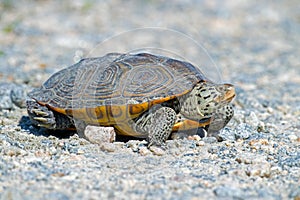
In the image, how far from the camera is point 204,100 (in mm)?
4508

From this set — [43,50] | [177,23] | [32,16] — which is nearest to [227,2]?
[177,23]

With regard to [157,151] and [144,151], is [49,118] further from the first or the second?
[157,151]

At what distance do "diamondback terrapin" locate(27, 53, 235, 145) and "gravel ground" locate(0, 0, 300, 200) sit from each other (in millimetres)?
186

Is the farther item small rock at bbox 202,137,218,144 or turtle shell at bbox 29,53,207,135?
small rock at bbox 202,137,218,144

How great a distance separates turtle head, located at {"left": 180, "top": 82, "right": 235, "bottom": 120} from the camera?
4500 millimetres

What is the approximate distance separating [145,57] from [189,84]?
0.54 meters

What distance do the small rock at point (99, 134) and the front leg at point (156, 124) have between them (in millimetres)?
226

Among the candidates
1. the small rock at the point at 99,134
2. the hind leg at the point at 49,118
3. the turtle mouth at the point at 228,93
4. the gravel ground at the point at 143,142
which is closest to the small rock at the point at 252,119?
the gravel ground at the point at 143,142

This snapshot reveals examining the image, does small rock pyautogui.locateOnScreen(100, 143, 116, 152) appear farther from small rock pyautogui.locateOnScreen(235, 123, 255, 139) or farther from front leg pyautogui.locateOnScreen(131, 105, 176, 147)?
small rock pyautogui.locateOnScreen(235, 123, 255, 139)

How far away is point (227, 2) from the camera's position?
1272cm

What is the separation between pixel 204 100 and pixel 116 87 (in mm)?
858

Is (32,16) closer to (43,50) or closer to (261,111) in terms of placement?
(43,50)

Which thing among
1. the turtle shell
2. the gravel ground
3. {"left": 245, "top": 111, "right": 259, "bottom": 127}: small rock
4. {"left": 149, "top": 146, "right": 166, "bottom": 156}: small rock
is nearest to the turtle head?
the turtle shell

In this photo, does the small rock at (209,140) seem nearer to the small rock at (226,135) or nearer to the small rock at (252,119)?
the small rock at (226,135)
